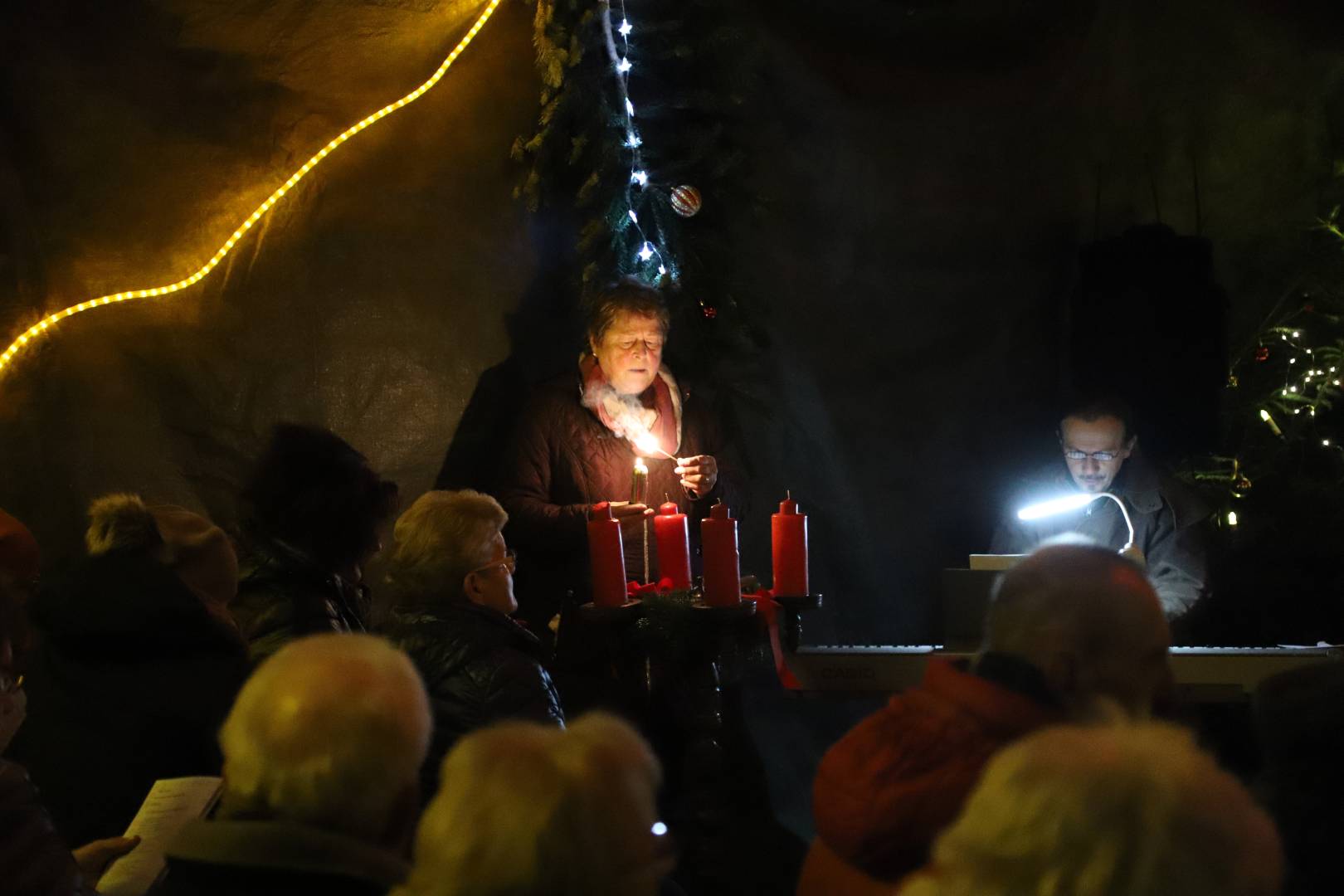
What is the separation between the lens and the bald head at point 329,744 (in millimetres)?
1621

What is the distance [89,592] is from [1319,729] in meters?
2.15

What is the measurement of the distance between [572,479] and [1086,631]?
2.60 metres

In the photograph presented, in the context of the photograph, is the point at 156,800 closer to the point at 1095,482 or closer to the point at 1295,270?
the point at 1095,482

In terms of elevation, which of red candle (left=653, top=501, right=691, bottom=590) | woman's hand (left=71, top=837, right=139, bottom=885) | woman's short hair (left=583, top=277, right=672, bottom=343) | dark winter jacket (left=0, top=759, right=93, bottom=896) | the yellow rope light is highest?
the yellow rope light

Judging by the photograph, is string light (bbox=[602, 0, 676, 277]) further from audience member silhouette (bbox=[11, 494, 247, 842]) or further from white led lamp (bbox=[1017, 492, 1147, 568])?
audience member silhouette (bbox=[11, 494, 247, 842])

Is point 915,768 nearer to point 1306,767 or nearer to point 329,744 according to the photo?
point 1306,767

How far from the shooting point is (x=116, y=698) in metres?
2.42

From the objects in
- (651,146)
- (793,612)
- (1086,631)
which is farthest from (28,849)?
(651,146)

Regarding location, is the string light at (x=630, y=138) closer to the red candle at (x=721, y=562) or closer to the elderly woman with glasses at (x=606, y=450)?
the elderly woman with glasses at (x=606, y=450)

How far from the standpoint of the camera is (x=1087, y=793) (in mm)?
1104

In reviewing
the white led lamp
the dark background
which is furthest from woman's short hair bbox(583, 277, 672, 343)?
the white led lamp

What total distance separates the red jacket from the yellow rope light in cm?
330

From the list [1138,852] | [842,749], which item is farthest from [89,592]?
[1138,852]

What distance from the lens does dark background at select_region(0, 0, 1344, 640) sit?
4199 mm
